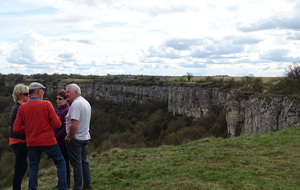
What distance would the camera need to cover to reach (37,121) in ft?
19.0

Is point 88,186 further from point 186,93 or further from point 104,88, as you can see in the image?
point 104,88

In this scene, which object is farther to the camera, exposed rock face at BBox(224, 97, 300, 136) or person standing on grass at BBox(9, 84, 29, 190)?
exposed rock face at BBox(224, 97, 300, 136)

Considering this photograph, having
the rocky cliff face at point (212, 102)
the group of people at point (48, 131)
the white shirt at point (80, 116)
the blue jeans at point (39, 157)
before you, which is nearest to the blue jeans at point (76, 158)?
the group of people at point (48, 131)

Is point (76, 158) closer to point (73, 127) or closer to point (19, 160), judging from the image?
point (73, 127)

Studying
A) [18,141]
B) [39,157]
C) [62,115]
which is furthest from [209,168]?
[18,141]

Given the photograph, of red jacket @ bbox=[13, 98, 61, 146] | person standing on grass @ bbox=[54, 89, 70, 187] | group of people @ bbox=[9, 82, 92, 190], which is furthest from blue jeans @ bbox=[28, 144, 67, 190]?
person standing on grass @ bbox=[54, 89, 70, 187]

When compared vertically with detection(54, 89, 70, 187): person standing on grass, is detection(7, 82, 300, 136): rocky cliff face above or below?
below

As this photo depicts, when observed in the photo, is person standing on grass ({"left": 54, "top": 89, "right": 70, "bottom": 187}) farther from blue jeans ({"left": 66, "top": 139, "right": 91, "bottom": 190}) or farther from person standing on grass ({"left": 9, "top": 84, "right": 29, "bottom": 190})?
person standing on grass ({"left": 9, "top": 84, "right": 29, "bottom": 190})

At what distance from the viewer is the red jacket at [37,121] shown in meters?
5.80

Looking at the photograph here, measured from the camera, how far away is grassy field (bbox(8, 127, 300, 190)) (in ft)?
22.6

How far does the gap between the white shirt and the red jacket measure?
13.0 inches

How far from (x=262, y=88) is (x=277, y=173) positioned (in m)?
21.2

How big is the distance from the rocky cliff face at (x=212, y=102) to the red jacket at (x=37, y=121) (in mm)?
13682

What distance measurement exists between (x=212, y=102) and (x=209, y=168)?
37394 mm
